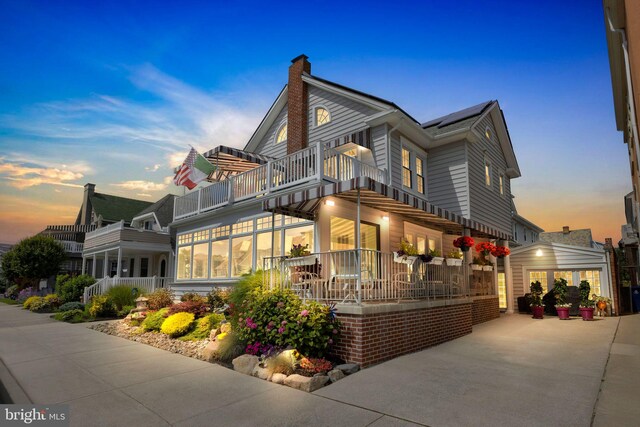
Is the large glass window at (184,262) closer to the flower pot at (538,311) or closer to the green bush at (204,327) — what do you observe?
the green bush at (204,327)

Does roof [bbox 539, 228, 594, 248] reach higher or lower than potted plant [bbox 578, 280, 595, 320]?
higher

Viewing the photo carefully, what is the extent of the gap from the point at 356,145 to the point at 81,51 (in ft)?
33.0

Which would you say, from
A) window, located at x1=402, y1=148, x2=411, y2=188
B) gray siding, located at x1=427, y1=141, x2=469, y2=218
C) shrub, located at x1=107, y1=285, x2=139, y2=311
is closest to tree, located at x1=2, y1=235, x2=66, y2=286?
shrub, located at x1=107, y1=285, x2=139, y2=311

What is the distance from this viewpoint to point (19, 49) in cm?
1298

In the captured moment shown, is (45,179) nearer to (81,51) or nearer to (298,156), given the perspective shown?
(81,51)

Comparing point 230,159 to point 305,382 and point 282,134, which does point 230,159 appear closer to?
point 282,134

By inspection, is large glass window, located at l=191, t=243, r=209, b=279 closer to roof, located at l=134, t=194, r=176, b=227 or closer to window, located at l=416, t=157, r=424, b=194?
window, located at l=416, t=157, r=424, b=194

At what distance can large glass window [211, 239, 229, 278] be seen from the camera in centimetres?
1430

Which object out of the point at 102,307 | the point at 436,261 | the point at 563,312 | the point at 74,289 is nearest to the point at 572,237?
the point at 563,312

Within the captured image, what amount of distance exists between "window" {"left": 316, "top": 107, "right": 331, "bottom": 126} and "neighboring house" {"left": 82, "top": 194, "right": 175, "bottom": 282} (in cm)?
1239

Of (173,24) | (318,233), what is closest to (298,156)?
(318,233)

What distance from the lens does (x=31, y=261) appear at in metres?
25.5

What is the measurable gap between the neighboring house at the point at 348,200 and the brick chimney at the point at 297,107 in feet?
0.15

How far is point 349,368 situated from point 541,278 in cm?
1372
